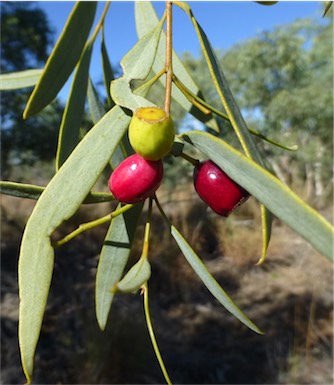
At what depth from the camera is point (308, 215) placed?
247 millimetres

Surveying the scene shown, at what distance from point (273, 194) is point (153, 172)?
11 cm

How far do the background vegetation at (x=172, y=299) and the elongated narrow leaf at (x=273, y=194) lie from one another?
2216 mm

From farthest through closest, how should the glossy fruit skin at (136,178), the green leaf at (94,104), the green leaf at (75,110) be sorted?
the green leaf at (94,104) < the green leaf at (75,110) < the glossy fruit skin at (136,178)

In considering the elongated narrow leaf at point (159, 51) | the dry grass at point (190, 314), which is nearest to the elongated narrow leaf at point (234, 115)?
the elongated narrow leaf at point (159, 51)

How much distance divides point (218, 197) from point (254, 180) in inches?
3.3

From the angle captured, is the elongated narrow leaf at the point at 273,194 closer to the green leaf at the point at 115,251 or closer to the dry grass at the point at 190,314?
the green leaf at the point at 115,251

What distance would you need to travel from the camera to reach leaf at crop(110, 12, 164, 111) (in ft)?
1.14

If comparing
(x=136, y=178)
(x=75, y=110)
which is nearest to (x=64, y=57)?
(x=75, y=110)

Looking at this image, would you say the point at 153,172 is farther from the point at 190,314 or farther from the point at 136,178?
the point at 190,314

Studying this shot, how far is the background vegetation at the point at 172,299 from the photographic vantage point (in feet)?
9.45

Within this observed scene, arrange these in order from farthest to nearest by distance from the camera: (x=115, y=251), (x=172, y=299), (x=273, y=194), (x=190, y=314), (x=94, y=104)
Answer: (x=172, y=299) < (x=190, y=314) < (x=94, y=104) < (x=115, y=251) < (x=273, y=194)

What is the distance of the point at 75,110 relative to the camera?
19.2 inches

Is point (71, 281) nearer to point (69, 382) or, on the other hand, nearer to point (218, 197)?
point (69, 382)

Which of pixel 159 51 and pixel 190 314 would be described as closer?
pixel 159 51
